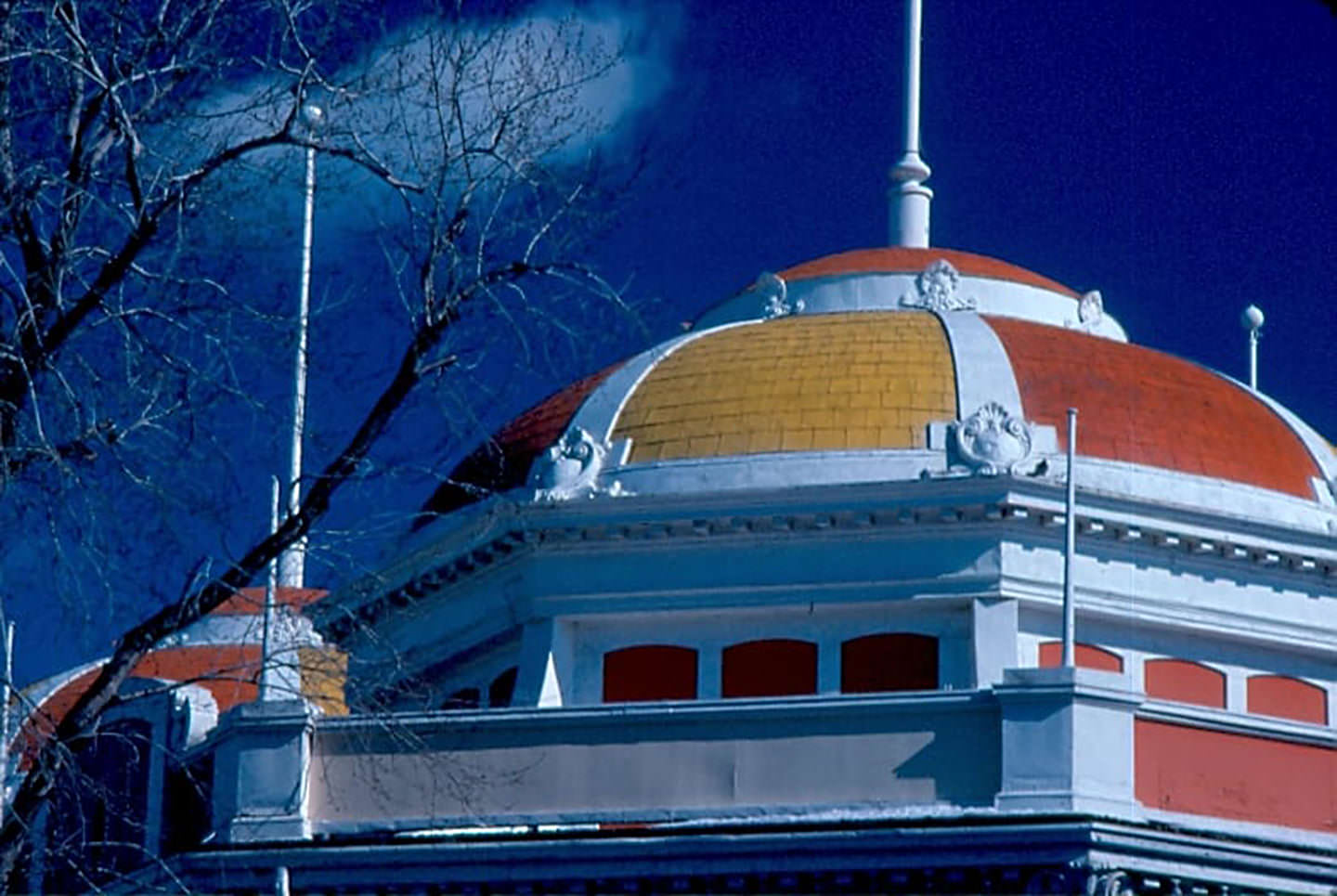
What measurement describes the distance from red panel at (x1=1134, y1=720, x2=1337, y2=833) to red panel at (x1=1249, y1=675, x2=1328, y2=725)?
6.74 m

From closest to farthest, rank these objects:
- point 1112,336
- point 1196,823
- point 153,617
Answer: point 153,617, point 1196,823, point 1112,336

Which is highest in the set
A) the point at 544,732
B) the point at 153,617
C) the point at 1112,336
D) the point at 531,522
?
the point at 1112,336

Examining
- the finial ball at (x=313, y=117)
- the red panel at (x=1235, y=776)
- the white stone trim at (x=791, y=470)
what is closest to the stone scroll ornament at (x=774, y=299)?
the white stone trim at (x=791, y=470)

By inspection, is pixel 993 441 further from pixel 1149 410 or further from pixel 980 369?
pixel 1149 410

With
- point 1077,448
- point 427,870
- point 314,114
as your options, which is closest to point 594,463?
point 1077,448

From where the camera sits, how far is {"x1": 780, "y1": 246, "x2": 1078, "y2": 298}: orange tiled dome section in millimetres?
44906

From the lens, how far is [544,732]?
3403 cm

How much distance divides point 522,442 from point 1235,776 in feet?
40.1

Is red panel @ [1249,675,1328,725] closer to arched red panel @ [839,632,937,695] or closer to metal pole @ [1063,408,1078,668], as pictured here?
metal pole @ [1063,408,1078,668]

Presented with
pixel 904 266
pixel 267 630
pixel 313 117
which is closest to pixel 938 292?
pixel 904 266

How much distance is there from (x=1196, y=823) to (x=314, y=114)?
14.4m

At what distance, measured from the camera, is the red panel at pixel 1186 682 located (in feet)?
132

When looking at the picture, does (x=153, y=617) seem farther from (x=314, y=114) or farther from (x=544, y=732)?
(x=544, y=732)

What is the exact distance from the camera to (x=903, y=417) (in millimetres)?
40562
